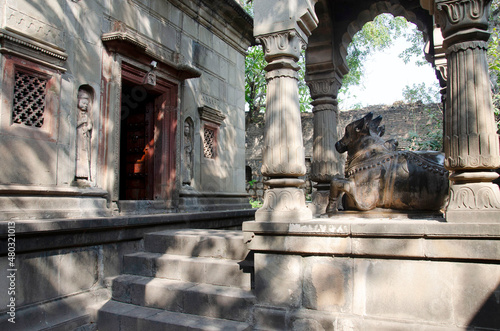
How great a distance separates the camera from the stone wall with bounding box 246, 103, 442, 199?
54.7ft

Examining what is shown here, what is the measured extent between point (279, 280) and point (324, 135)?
3.05 metres

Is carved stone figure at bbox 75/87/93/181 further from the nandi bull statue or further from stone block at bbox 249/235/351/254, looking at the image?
the nandi bull statue

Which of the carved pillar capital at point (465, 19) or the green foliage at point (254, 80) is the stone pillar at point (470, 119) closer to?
the carved pillar capital at point (465, 19)

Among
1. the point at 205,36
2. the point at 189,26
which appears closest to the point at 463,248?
the point at 189,26

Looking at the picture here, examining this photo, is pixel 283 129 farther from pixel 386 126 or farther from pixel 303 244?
pixel 386 126

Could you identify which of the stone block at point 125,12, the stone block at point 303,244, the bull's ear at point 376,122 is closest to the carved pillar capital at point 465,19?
the bull's ear at point 376,122

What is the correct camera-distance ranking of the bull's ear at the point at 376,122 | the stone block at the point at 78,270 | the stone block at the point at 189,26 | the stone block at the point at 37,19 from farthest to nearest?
the stone block at the point at 189,26
the bull's ear at the point at 376,122
the stone block at the point at 37,19
the stone block at the point at 78,270

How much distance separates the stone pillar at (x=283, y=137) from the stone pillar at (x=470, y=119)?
1.25m

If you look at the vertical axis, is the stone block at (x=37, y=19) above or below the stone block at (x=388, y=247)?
above

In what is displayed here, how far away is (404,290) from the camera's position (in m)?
2.90

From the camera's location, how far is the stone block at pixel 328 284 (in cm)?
309

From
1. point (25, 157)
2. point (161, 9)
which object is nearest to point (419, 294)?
point (25, 157)

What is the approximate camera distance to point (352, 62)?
18.6 m

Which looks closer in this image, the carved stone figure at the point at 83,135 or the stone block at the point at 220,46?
the carved stone figure at the point at 83,135
